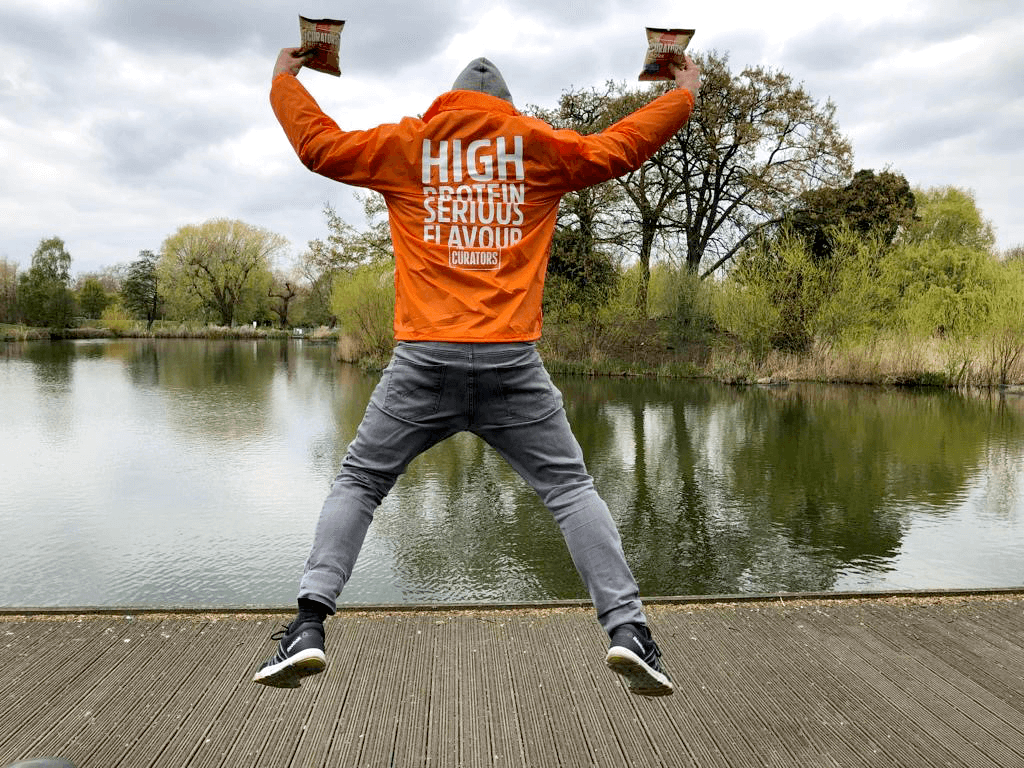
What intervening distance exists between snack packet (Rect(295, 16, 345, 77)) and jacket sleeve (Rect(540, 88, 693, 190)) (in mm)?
611

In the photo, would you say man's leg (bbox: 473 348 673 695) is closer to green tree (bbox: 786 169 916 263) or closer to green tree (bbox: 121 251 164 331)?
green tree (bbox: 786 169 916 263)

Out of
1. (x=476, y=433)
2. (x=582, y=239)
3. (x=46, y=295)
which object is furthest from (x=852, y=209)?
(x=46, y=295)

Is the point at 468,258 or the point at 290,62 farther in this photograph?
the point at 290,62

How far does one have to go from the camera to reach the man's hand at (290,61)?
1.83 m

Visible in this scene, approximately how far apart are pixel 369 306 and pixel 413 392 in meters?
21.9

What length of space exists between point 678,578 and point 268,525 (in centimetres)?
317

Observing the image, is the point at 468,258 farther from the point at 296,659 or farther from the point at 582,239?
the point at 582,239

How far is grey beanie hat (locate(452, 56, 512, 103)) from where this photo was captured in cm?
182

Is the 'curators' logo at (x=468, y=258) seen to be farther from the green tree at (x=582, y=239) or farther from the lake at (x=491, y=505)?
the green tree at (x=582, y=239)

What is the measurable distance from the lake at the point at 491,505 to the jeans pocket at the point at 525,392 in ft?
6.65

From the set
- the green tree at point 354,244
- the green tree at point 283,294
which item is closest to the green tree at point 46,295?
the green tree at point 283,294

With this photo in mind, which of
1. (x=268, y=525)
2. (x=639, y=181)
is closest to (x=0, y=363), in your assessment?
(x=639, y=181)

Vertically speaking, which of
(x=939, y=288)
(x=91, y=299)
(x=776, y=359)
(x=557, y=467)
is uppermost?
(x=91, y=299)

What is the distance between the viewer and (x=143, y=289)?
172 feet
